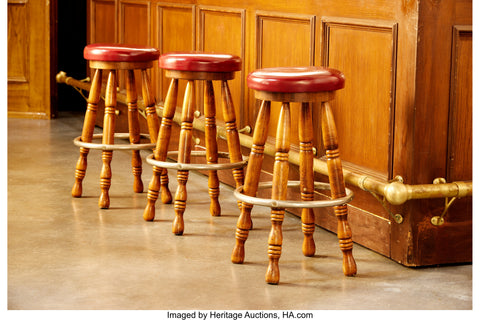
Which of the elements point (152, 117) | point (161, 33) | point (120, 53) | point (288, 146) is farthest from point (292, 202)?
point (161, 33)

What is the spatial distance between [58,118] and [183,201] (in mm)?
3600

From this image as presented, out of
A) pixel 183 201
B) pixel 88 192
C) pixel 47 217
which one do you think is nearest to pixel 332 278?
pixel 183 201

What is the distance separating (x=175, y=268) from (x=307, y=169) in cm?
60

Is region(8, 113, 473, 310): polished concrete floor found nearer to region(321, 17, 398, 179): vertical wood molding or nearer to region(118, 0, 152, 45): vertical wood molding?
region(321, 17, 398, 179): vertical wood molding

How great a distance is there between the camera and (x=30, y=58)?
660 cm

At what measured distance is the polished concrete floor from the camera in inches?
103

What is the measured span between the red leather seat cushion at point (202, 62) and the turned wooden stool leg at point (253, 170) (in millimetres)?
543

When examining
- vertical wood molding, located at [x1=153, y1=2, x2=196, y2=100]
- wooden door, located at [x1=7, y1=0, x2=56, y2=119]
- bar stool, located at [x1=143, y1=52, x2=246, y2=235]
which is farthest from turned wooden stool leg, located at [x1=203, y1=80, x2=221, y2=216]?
wooden door, located at [x1=7, y1=0, x2=56, y2=119]

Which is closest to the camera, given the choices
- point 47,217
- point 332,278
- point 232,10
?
→ point 332,278

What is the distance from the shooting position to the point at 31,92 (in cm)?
664

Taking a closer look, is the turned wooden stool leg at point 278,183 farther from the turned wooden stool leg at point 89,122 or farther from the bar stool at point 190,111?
the turned wooden stool leg at point 89,122

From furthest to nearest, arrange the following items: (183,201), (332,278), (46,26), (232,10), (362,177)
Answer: (46,26), (232,10), (183,201), (362,177), (332,278)

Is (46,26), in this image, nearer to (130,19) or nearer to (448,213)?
(130,19)

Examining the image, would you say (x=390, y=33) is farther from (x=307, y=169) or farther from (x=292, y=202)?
(x=292, y=202)
